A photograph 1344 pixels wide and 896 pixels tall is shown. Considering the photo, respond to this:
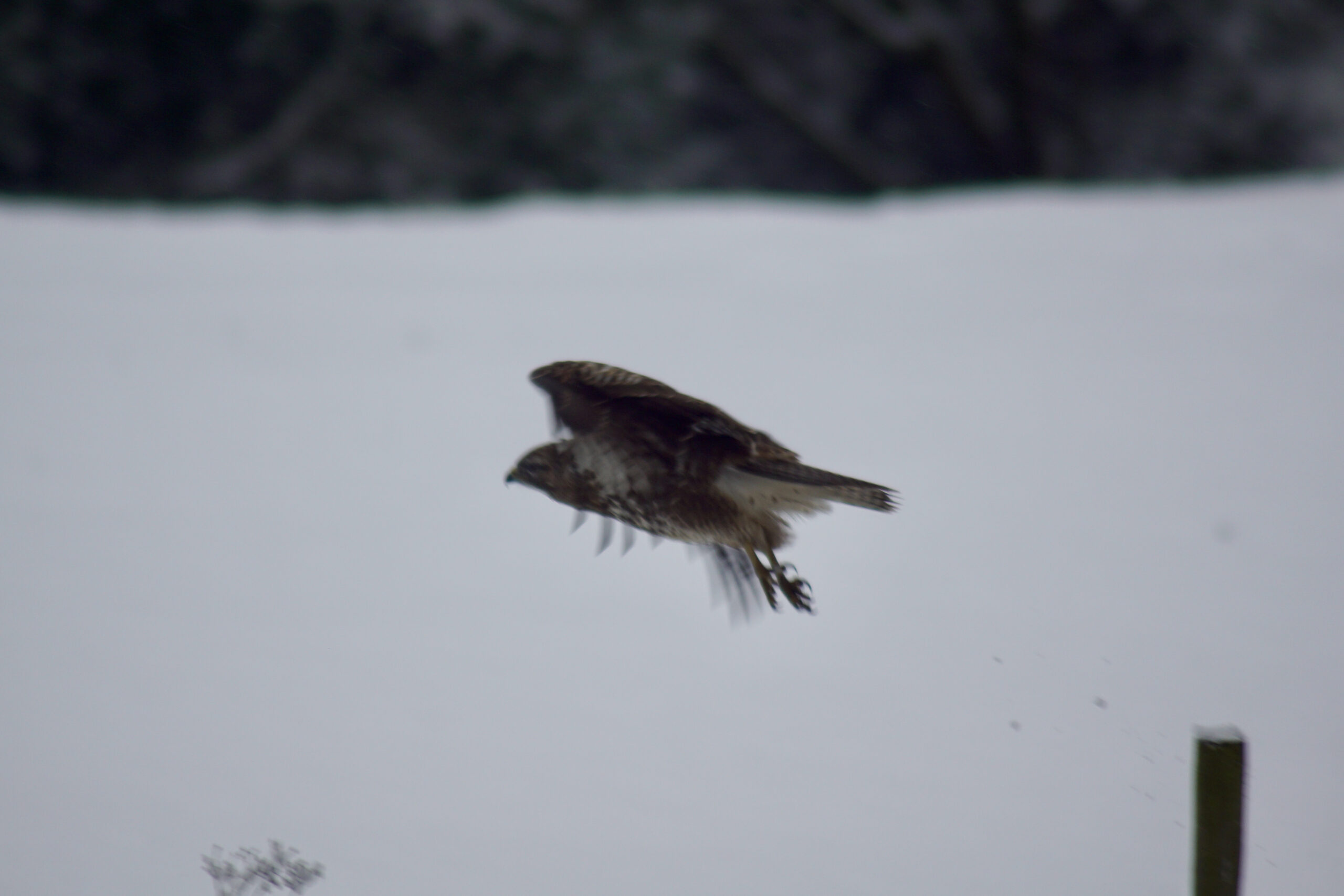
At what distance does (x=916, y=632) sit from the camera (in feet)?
12.1

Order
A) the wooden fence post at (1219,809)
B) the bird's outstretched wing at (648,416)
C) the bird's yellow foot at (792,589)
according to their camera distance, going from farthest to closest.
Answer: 1. the bird's yellow foot at (792,589)
2. the bird's outstretched wing at (648,416)
3. the wooden fence post at (1219,809)

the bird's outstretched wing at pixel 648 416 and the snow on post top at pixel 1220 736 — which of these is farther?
the bird's outstretched wing at pixel 648 416

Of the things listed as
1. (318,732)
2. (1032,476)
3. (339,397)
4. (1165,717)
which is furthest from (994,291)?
(318,732)

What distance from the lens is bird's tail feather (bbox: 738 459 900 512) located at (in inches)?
99.7

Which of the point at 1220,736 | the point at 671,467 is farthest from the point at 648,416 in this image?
the point at 1220,736

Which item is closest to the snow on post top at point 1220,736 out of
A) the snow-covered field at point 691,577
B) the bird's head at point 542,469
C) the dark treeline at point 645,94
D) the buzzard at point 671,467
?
the snow-covered field at point 691,577

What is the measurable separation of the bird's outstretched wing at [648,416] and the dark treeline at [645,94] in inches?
351

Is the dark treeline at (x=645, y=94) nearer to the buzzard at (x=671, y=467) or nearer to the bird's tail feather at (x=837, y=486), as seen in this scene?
the buzzard at (x=671, y=467)

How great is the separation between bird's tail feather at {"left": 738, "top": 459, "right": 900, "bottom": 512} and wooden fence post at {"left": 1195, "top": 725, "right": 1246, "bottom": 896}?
2.61 feet

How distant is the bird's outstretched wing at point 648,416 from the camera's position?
269 cm

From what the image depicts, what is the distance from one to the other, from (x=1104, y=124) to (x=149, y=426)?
921 cm

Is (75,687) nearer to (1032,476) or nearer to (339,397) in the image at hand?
(339,397)

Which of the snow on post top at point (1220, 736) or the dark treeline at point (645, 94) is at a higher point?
the dark treeline at point (645, 94)

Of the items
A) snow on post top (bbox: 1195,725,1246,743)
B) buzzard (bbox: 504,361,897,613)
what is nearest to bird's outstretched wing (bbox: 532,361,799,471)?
buzzard (bbox: 504,361,897,613)
